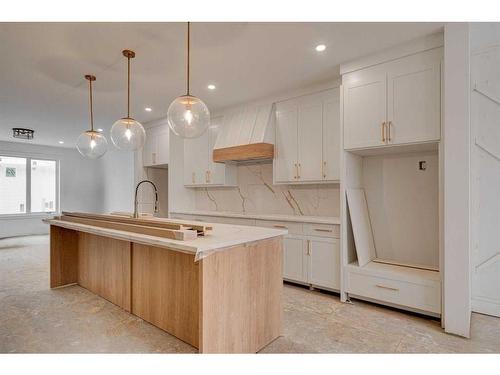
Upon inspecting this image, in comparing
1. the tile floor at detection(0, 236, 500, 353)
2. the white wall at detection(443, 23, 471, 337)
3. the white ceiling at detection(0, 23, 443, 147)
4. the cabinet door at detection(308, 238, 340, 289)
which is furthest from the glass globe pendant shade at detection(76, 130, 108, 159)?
the white wall at detection(443, 23, 471, 337)

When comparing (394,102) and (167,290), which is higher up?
(394,102)

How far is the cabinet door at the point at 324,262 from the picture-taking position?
327 cm

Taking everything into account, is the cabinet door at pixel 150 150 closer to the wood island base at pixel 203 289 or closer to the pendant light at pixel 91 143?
the pendant light at pixel 91 143

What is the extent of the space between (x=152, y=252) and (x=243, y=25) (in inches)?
84.8

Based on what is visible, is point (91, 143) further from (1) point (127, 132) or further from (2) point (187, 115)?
(2) point (187, 115)

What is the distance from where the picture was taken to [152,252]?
259 centimetres

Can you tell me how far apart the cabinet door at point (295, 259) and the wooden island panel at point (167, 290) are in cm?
170

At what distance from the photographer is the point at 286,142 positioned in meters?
4.01

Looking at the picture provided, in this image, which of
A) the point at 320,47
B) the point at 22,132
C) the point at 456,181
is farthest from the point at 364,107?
the point at 22,132

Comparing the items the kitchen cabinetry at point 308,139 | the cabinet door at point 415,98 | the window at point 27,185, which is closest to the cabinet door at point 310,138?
the kitchen cabinetry at point 308,139

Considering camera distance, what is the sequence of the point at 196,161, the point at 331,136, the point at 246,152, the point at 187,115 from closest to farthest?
the point at 187,115
the point at 331,136
the point at 246,152
the point at 196,161

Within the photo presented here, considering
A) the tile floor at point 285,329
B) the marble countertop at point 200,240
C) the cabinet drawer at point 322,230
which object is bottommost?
the tile floor at point 285,329

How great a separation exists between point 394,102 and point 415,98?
0.18 meters

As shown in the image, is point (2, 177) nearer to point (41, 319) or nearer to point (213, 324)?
point (41, 319)
